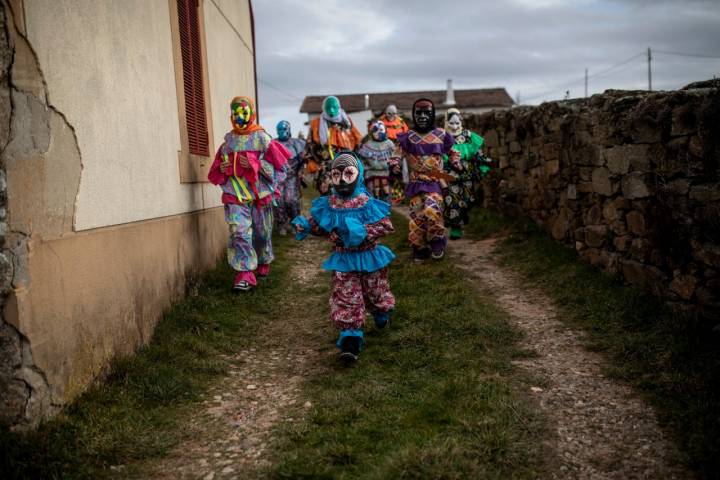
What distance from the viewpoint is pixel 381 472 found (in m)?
2.94

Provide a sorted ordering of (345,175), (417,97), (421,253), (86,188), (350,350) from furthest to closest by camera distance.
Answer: (417,97) < (421,253) < (345,175) < (350,350) < (86,188)

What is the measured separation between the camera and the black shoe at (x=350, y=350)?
4.56 metres

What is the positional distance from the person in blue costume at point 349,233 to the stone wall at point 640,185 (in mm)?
2265

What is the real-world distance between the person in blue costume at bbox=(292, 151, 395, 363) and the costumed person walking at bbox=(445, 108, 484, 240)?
456cm

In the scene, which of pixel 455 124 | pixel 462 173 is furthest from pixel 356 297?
pixel 455 124

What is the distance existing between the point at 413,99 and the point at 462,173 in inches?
1645

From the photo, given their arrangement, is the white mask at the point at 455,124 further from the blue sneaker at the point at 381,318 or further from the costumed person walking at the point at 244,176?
the blue sneaker at the point at 381,318

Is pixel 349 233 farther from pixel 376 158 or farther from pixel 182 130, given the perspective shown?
pixel 376 158

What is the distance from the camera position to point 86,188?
3.91 m

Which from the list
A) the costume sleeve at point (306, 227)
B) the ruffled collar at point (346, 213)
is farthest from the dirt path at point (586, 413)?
the costume sleeve at point (306, 227)

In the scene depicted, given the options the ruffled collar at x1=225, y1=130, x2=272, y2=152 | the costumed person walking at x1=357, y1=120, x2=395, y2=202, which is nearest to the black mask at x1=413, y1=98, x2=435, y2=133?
the ruffled collar at x1=225, y1=130, x2=272, y2=152

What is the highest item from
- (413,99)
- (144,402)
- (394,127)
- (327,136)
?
(413,99)

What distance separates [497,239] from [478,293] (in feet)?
9.47

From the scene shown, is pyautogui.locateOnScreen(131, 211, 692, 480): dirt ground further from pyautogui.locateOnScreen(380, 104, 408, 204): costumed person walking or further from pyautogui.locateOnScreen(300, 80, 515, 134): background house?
pyautogui.locateOnScreen(300, 80, 515, 134): background house
